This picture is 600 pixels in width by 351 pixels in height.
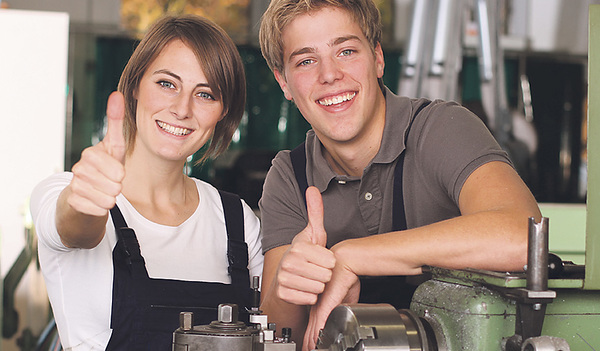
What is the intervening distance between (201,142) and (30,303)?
1746 millimetres

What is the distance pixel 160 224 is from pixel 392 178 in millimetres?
539

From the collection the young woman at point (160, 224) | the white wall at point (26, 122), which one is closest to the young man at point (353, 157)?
the young woman at point (160, 224)

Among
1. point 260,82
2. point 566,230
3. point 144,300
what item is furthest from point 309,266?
point 260,82

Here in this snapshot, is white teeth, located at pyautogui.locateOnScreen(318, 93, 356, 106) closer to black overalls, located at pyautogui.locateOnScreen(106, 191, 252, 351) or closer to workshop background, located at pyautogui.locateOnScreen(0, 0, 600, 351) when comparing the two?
black overalls, located at pyautogui.locateOnScreen(106, 191, 252, 351)

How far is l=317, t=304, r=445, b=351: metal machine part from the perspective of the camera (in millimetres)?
814

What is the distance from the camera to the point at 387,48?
4.40m

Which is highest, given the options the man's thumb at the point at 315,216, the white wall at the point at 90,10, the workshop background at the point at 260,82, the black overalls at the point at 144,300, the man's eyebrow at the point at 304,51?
the white wall at the point at 90,10

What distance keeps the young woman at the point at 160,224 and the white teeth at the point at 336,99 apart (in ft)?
0.82

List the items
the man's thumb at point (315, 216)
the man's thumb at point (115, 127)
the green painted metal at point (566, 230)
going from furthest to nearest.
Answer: the green painted metal at point (566, 230) < the man's thumb at point (315, 216) < the man's thumb at point (115, 127)

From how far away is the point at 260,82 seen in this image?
13.8ft

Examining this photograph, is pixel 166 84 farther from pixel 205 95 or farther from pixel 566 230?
pixel 566 230

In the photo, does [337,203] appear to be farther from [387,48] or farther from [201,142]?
[387,48]

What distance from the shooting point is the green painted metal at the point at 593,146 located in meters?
0.79

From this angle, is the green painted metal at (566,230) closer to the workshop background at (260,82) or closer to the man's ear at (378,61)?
the workshop background at (260,82)
